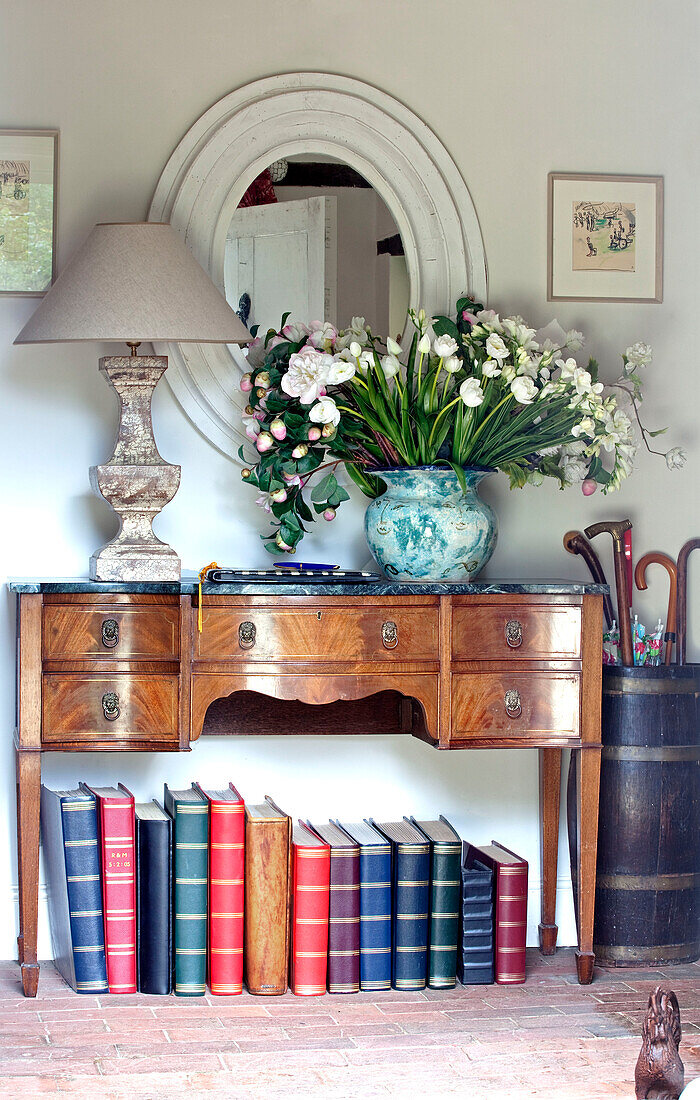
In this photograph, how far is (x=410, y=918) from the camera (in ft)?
8.71

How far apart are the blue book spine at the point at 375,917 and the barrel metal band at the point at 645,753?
55cm

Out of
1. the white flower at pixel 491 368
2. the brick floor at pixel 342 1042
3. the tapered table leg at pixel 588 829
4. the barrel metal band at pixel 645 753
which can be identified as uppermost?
the white flower at pixel 491 368

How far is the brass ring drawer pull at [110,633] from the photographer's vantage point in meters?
2.49

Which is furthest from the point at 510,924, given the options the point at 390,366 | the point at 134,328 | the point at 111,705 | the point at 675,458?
the point at 134,328

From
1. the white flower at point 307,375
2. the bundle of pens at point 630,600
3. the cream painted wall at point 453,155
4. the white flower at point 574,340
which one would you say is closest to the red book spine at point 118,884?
the cream painted wall at point 453,155

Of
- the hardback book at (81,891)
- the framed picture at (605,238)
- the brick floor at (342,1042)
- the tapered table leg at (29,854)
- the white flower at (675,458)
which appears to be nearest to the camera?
the brick floor at (342,1042)

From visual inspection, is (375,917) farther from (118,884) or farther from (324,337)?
(324,337)

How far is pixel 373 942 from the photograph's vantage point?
2.65 meters

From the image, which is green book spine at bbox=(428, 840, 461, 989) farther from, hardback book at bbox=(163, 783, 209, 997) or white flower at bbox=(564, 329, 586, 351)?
white flower at bbox=(564, 329, 586, 351)

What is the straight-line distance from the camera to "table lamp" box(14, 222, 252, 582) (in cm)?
247

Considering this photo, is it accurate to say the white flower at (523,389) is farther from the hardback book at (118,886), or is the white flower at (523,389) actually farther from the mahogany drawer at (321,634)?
the hardback book at (118,886)

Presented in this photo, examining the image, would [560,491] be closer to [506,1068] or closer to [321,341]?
[321,341]

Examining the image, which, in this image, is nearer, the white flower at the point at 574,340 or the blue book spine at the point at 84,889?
the blue book spine at the point at 84,889

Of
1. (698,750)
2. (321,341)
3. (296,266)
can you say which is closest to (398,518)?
(321,341)
